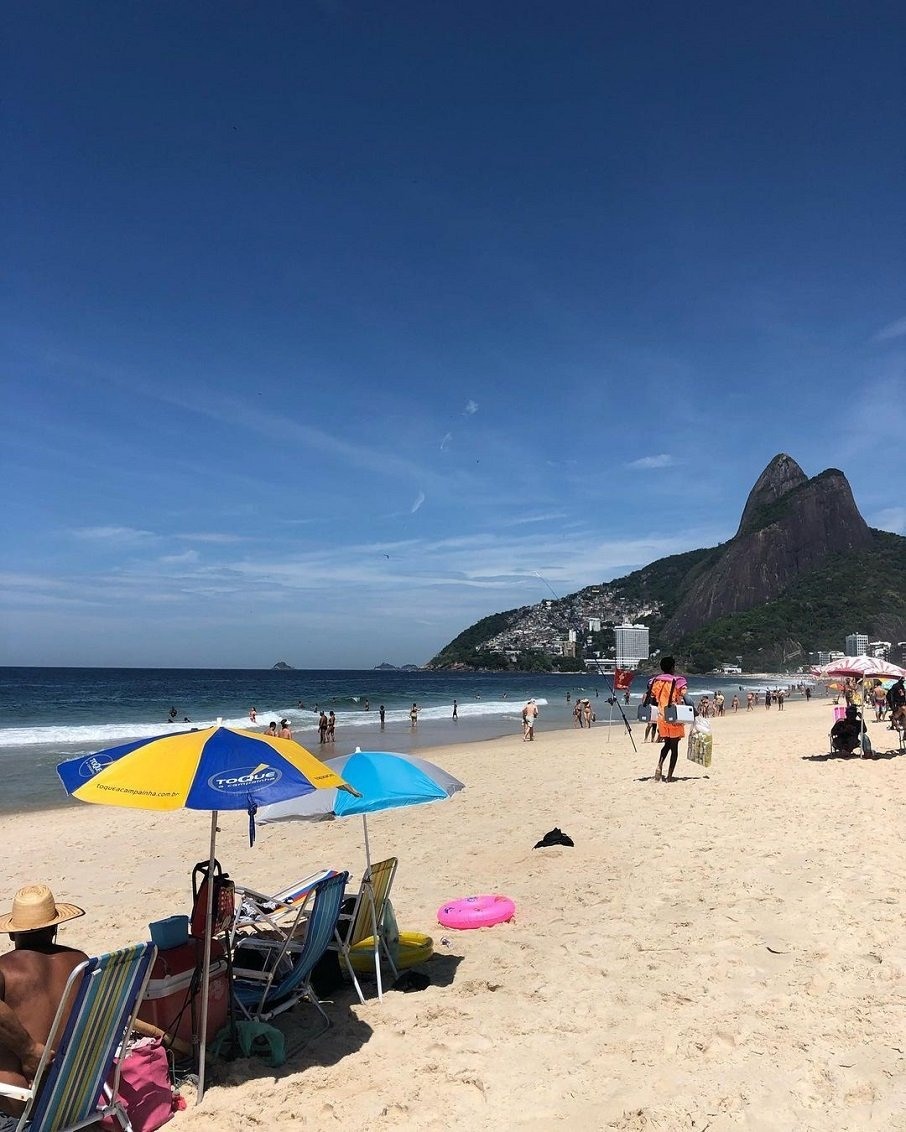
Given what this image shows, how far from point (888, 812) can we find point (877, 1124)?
22.1 ft

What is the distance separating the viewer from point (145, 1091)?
361 cm

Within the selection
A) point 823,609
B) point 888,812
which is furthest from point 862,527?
point 888,812

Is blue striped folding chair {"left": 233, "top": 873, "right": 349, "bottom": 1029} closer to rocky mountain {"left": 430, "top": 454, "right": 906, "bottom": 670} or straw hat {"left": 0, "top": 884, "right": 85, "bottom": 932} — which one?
straw hat {"left": 0, "top": 884, "right": 85, "bottom": 932}

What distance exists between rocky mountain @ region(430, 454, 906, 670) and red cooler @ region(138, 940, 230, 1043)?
106 metres

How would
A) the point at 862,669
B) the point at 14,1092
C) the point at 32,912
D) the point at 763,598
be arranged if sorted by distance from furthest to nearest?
the point at 763,598, the point at 862,669, the point at 32,912, the point at 14,1092

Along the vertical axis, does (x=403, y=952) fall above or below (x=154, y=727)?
above

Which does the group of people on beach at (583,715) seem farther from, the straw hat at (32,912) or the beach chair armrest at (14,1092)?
the beach chair armrest at (14,1092)

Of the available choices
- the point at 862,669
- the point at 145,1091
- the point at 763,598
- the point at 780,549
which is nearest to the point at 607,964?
the point at 145,1091

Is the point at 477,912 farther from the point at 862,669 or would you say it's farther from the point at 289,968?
the point at 862,669

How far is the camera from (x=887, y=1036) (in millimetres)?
3967

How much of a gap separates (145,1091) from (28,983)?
2.97ft

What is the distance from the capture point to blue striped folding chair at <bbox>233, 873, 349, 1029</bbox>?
4410mm

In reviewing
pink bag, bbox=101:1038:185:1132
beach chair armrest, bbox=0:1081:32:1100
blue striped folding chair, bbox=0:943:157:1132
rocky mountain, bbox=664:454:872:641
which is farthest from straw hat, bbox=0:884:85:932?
rocky mountain, bbox=664:454:872:641

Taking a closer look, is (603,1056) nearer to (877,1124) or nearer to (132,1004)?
(877,1124)
